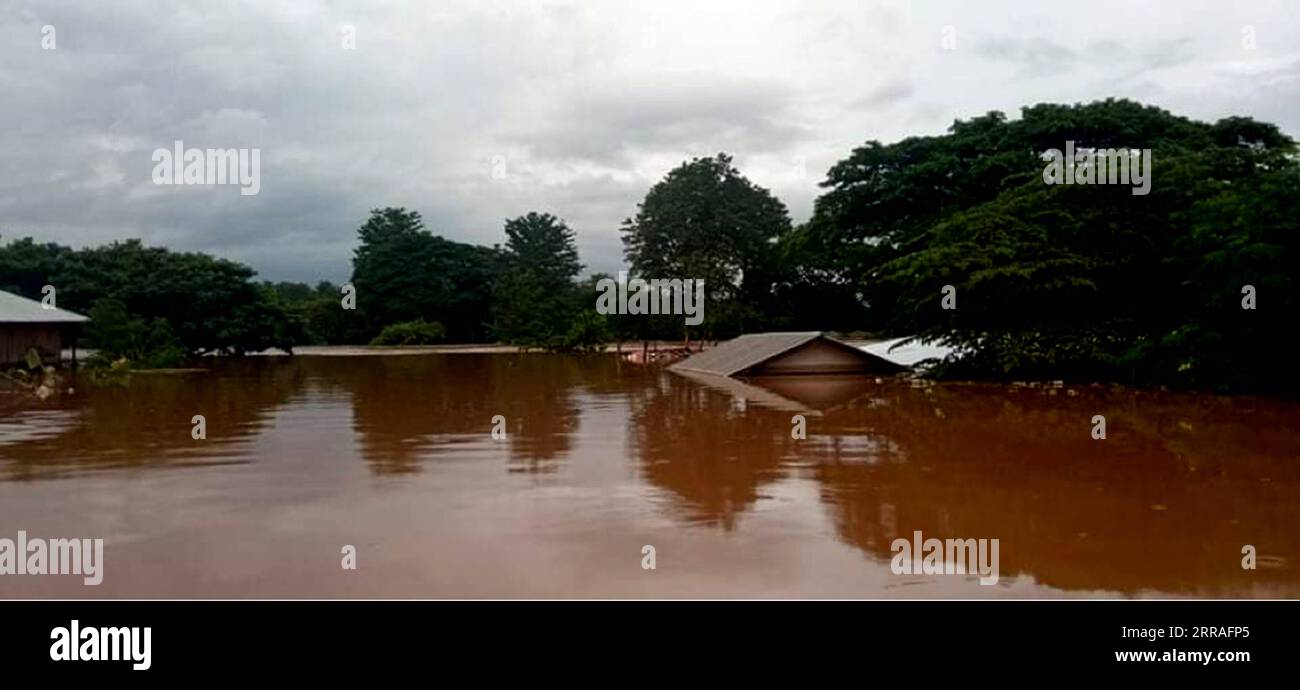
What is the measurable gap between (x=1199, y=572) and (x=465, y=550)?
411 centimetres

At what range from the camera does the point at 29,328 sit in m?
24.4

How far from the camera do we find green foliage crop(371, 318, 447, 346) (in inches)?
1836

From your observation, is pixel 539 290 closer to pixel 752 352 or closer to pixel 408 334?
pixel 408 334

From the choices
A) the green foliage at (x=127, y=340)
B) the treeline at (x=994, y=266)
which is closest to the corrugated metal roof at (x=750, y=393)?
the treeline at (x=994, y=266)

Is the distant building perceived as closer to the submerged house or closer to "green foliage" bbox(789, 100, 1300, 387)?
the submerged house

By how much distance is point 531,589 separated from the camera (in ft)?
17.1

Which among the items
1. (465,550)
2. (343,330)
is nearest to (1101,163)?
(465,550)

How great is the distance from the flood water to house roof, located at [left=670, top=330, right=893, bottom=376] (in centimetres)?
656

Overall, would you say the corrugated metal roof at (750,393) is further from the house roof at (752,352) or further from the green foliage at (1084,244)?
the green foliage at (1084,244)

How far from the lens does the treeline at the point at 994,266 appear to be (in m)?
15.5

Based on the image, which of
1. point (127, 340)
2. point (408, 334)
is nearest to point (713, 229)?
point (408, 334)

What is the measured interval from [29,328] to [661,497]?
22.4m

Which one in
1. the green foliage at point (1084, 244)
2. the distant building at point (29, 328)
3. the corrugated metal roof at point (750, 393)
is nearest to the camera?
the corrugated metal roof at point (750, 393)

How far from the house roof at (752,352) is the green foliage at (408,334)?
2380 centimetres
